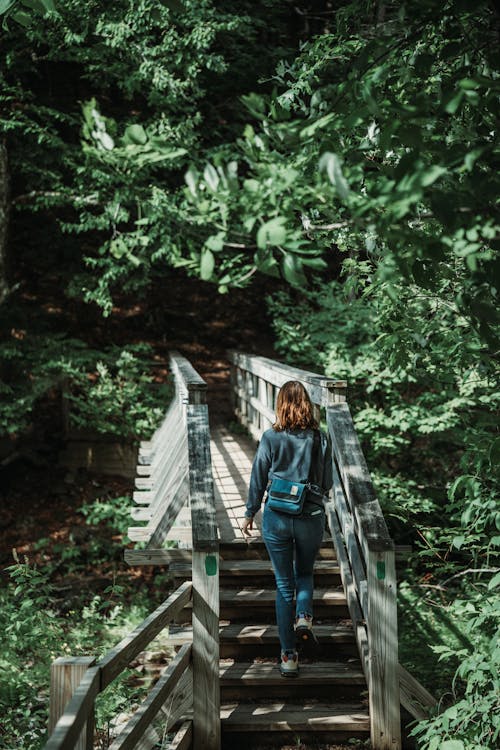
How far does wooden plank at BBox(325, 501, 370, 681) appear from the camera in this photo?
14.3 ft

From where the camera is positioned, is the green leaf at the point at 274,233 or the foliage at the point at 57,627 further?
the foliage at the point at 57,627

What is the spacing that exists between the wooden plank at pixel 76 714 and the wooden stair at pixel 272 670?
173cm

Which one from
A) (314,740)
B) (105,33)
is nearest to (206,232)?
(105,33)

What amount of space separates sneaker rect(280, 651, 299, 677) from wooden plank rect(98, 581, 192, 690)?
0.71 metres

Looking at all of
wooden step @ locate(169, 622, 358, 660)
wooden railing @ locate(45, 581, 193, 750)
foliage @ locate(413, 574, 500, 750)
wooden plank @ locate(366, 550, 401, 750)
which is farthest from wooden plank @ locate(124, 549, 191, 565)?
foliage @ locate(413, 574, 500, 750)

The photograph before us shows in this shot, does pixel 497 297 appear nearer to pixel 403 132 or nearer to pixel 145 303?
pixel 403 132

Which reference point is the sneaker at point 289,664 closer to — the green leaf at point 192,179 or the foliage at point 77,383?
the green leaf at point 192,179

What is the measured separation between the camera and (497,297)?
2.84 meters

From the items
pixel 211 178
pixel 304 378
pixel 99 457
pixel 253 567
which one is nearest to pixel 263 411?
pixel 304 378

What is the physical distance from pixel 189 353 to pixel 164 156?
14.6 meters

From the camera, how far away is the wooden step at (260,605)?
15.9ft

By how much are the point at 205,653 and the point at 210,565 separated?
1.62ft

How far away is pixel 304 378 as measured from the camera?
6148 millimetres

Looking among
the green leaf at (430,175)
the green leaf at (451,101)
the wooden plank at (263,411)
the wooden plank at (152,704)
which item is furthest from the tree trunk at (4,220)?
the green leaf at (430,175)
